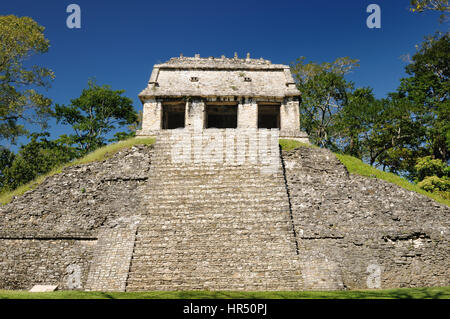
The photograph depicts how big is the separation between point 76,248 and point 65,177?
3.79 metres

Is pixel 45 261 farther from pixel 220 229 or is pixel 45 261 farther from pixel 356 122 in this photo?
pixel 356 122

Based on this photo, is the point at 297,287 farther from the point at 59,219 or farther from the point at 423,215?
the point at 59,219

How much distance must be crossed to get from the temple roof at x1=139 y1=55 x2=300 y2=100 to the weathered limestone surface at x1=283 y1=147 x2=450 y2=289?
6.99 meters

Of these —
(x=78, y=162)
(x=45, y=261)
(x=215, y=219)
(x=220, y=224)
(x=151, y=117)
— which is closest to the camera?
(x=45, y=261)

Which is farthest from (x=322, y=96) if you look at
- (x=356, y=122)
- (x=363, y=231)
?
(x=363, y=231)

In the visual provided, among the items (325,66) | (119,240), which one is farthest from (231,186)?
(325,66)

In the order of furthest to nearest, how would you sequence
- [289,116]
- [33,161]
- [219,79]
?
1. [33,161]
2. [219,79]
3. [289,116]

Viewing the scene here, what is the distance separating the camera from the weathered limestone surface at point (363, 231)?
33.6 feet

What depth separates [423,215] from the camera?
11875 mm

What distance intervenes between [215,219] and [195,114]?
322 inches

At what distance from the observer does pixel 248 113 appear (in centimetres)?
1841

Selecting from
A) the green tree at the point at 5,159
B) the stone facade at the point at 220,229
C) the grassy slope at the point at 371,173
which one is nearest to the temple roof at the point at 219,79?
the grassy slope at the point at 371,173

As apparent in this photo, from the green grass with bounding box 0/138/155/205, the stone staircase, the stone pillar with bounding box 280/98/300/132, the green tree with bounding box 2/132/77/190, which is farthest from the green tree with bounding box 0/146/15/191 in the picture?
the stone pillar with bounding box 280/98/300/132

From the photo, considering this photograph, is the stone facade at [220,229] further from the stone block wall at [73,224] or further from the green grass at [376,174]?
the green grass at [376,174]
